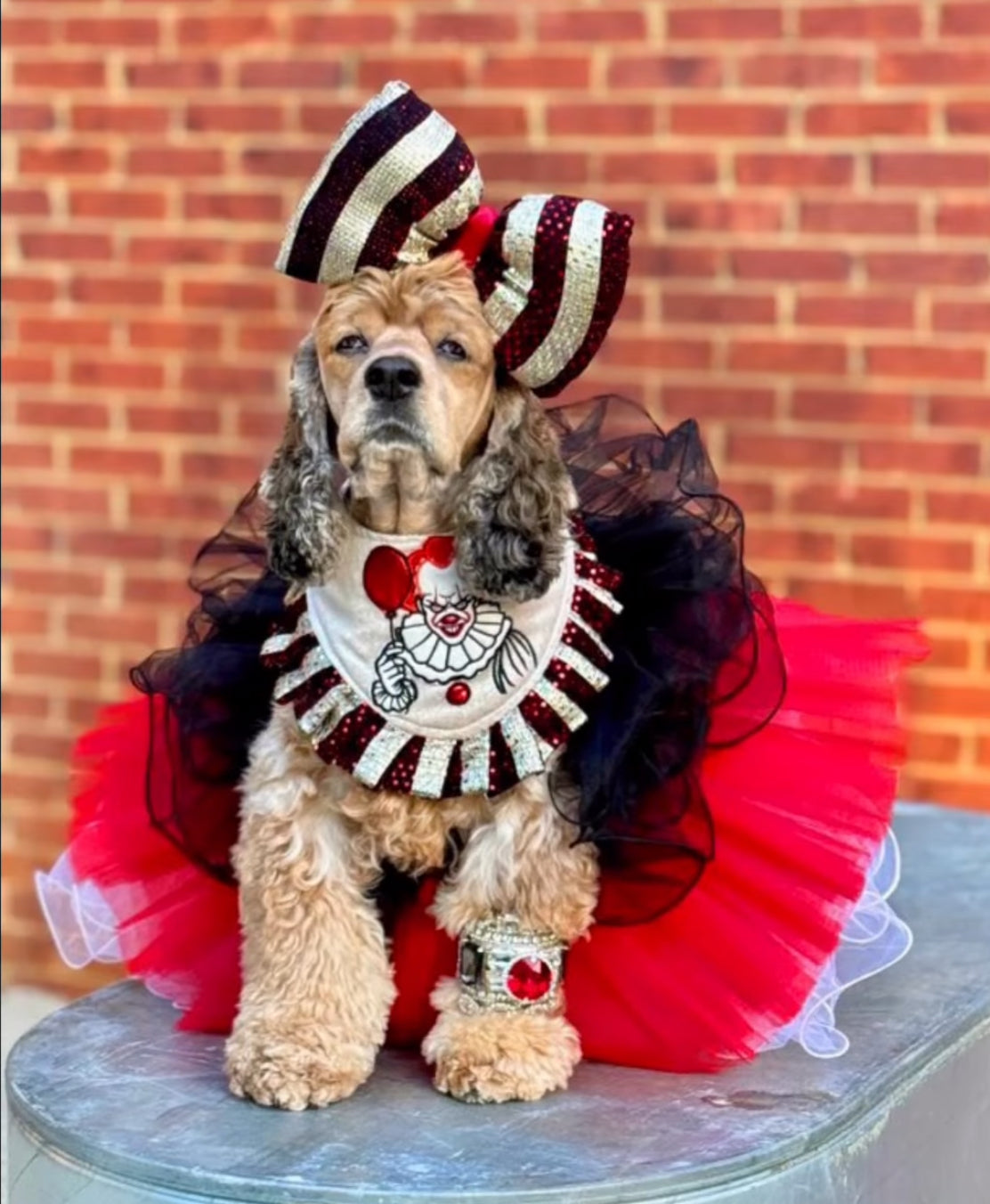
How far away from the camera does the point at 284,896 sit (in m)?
2.32

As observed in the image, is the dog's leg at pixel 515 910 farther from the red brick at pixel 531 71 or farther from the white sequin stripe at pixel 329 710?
the red brick at pixel 531 71

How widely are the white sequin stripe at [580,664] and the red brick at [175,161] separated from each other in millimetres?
2133

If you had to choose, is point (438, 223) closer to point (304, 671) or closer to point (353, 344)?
point (353, 344)

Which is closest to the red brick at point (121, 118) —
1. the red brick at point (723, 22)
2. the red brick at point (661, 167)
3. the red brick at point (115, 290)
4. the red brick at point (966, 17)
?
the red brick at point (115, 290)

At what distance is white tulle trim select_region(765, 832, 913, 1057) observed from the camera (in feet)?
8.03

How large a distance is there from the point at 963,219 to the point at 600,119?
2.35 ft

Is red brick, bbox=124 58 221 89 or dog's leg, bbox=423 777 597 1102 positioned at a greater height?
red brick, bbox=124 58 221 89

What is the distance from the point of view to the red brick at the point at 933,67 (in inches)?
144

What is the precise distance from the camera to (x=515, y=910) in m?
2.32

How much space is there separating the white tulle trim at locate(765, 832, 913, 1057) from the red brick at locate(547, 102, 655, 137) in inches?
66.1

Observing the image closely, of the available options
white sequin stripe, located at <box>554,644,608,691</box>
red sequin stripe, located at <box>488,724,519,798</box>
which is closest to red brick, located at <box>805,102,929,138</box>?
white sequin stripe, located at <box>554,644,608,691</box>

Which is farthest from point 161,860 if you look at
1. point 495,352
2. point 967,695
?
point 967,695

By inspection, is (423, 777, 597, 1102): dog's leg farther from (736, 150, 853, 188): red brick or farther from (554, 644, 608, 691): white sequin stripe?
(736, 150, 853, 188): red brick

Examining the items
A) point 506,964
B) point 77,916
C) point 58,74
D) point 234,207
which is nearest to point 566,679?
point 506,964
